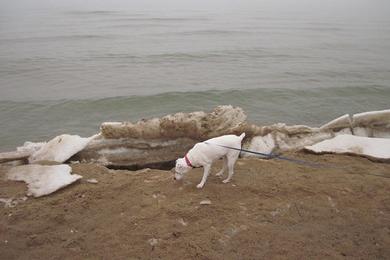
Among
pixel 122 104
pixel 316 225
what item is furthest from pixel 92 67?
pixel 316 225

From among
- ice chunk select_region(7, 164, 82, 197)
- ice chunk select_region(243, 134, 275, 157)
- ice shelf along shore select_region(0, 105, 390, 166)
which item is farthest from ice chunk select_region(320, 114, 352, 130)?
ice chunk select_region(7, 164, 82, 197)

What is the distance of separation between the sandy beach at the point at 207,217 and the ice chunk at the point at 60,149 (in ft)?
2.55

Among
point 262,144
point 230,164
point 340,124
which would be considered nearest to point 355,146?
point 340,124

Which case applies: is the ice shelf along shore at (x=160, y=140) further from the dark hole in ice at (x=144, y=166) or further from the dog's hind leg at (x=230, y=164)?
the dog's hind leg at (x=230, y=164)

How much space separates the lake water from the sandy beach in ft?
23.9

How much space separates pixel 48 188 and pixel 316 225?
4.18m

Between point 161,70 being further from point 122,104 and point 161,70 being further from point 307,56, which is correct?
point 307,56

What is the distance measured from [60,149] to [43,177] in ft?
4.29

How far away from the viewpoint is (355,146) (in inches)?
301

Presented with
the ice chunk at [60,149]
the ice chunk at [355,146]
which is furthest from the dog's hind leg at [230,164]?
the ice chunk at [60,149]

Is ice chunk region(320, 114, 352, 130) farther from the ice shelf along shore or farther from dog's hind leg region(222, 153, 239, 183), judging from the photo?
dog's hind leg region(222, 153, 239, 183)

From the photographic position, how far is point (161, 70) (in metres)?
21.1

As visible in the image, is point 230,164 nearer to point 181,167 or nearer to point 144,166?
point 181,167

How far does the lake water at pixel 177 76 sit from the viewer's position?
48.7 ft
